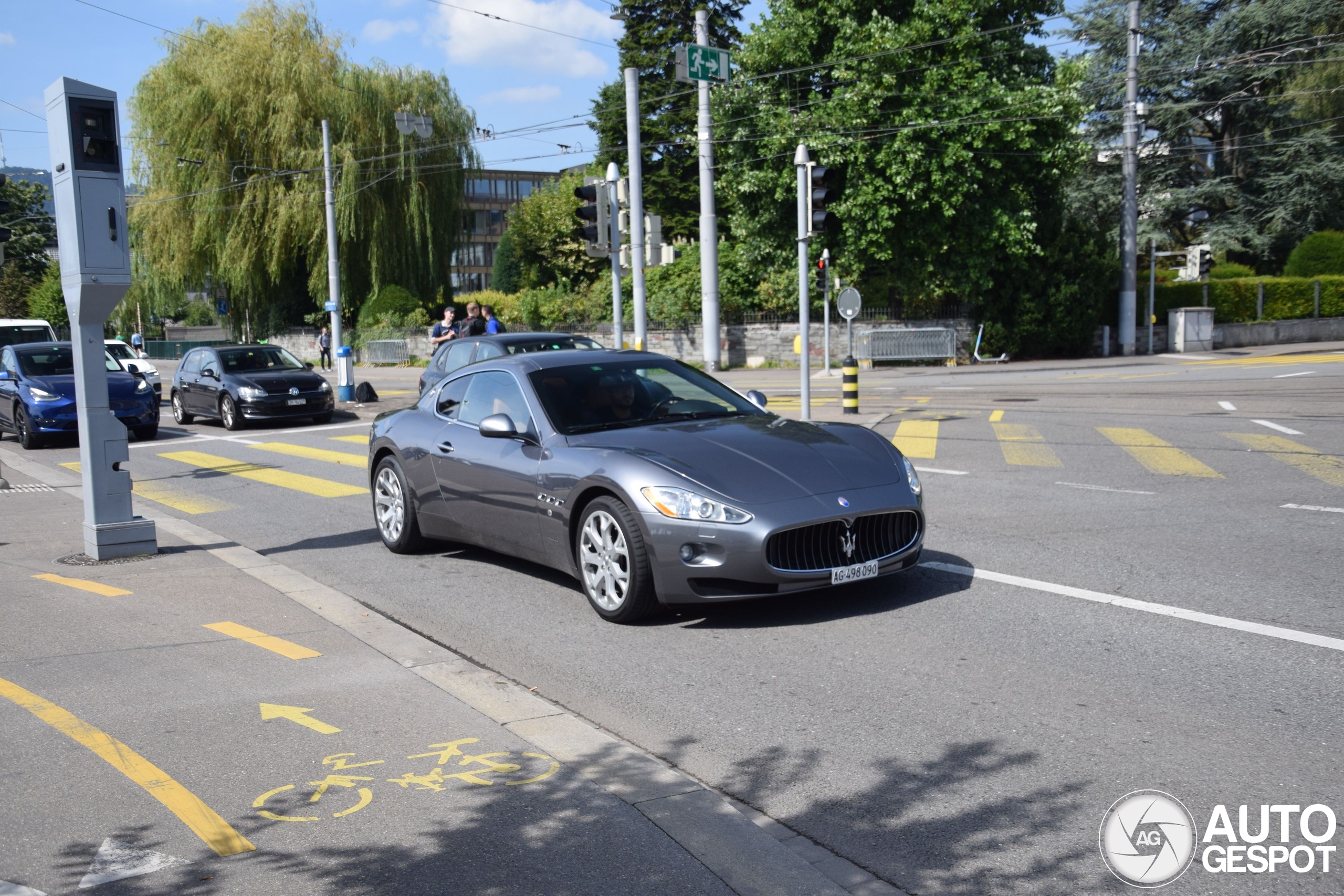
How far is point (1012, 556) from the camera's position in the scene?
7.82 m

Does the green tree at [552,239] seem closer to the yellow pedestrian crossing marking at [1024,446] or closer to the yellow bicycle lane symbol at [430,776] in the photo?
the yellow pedestrian crossing marking at [1024,446]

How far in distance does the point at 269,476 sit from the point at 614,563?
8905 mm

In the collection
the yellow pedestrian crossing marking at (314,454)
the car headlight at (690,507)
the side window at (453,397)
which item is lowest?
the yellow pedestrian crossing marking at (314,454)

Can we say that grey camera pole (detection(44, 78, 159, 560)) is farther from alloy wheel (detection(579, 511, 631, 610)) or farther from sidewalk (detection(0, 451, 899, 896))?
Answer: alloy wheel (detection(579, 511, 631, 610))

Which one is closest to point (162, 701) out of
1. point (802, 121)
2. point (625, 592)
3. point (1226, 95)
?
point (625, 592)

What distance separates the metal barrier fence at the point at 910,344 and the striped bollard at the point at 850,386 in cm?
1785

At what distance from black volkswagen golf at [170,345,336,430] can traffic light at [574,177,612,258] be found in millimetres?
6457

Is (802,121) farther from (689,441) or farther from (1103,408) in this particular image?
(689,441)

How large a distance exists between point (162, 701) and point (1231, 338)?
132 ft

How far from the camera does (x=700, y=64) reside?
28969 millimetres

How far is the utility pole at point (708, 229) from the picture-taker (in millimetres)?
31562

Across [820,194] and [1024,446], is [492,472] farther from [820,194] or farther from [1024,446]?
[820,194]

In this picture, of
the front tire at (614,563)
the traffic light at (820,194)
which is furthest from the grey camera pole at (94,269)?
the traffic light at (820,194)

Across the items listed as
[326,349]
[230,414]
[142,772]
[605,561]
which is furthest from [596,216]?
[326,349]
